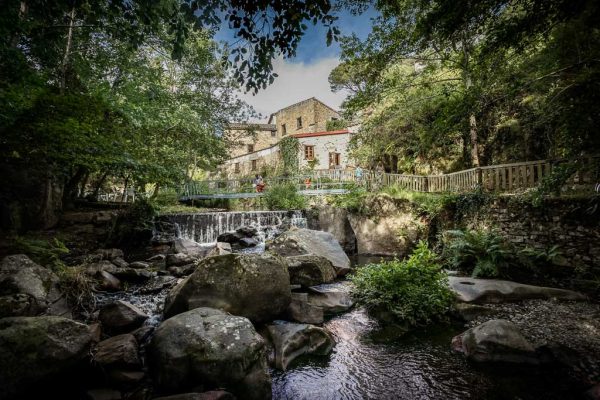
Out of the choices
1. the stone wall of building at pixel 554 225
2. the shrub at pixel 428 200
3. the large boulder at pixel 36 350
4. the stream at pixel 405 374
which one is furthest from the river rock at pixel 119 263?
the stone wall of building at pixel 554 225

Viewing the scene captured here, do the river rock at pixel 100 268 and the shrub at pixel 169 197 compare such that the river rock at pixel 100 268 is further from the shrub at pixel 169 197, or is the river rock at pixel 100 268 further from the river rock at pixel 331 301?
the shrub at pixel 169 197

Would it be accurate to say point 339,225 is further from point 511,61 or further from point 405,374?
point 405,374

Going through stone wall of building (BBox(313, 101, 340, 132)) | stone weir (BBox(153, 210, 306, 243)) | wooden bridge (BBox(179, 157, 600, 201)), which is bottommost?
stone weir (BBox(153, 210, 306, 243))

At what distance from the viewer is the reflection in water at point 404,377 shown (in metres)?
3.39

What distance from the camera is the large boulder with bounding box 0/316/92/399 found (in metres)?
2.84

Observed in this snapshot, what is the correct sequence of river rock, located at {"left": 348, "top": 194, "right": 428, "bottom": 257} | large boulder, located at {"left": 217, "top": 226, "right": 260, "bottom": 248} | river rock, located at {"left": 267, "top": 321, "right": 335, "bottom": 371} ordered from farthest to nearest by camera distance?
large boulder, located at {"left": 217, "top": 226, "right": 260, "bottom": 248} < river rock, located at {"left": 348, "top": 194, "right": 428, "bottom": 257} < river rock, located at {"left": 267, "top": 321, "right": 335, "bottom": 371}

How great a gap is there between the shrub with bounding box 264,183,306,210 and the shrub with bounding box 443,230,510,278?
10749mm

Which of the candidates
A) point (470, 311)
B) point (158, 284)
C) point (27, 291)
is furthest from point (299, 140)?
point (27, 291)

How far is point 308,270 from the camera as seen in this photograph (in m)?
6.87

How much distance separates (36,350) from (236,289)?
2.45 m

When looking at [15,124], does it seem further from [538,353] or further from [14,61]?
[538,353]

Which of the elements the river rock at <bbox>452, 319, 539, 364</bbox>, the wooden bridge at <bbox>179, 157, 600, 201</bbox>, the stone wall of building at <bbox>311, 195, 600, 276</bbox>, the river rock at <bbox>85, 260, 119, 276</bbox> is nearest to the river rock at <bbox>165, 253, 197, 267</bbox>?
the river rock at <bbox>85, 260, 119, 276</bbox>

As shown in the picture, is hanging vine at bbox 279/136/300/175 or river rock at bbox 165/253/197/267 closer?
river rock at bbox 165/253/197/267

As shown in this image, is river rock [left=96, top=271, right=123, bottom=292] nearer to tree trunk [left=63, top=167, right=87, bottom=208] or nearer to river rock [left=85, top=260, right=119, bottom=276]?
river rock [left=85, top=260, right=119, bottom=276]
